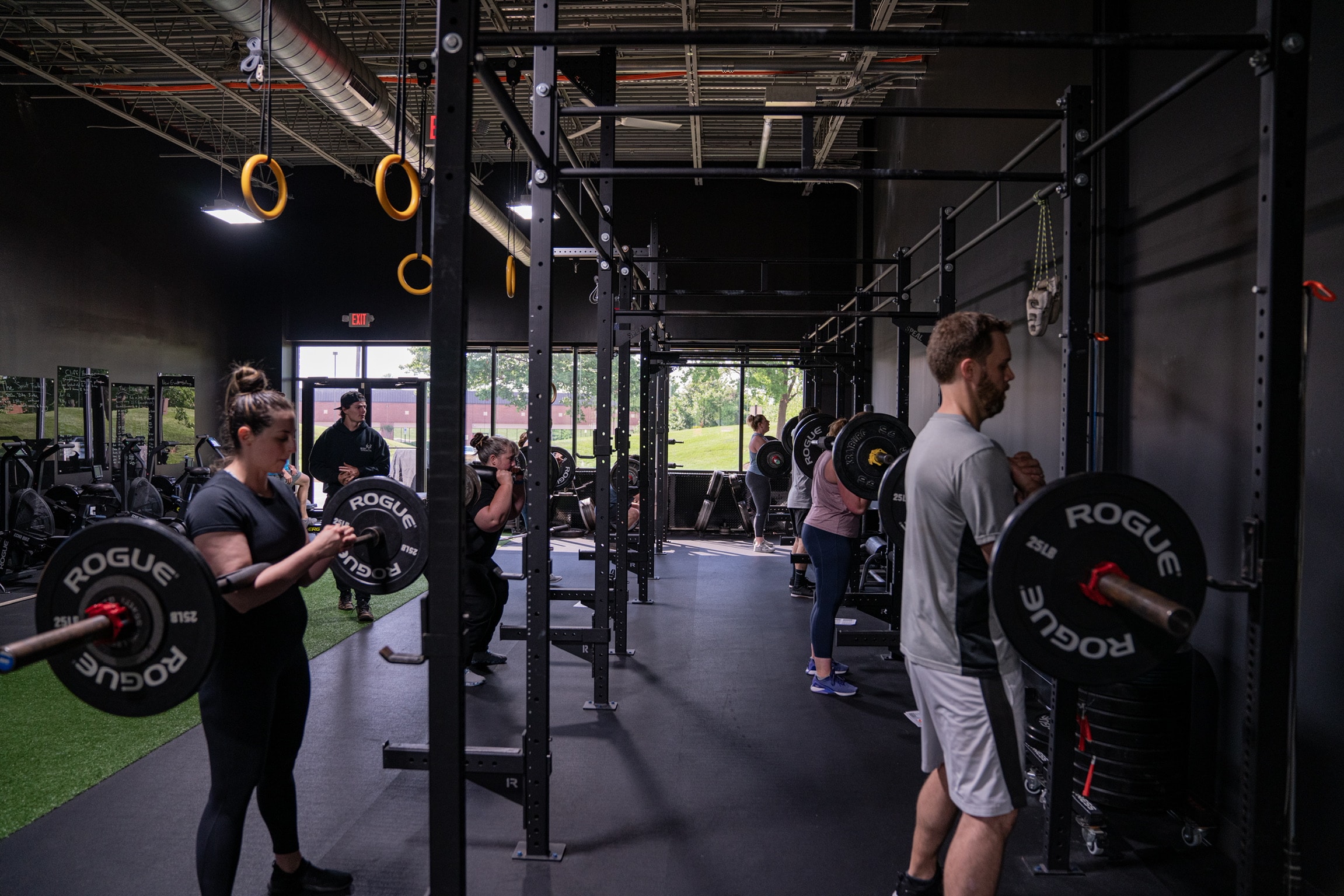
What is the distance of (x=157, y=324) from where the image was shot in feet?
32.1

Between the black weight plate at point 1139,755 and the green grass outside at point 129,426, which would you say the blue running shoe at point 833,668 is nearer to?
the black weight plate at point 1139,755

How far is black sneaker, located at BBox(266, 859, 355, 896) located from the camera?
215cm

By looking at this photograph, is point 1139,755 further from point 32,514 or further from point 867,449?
point 32,514

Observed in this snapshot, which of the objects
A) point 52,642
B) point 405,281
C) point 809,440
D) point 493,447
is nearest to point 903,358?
point 809,440

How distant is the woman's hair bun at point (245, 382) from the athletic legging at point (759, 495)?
273 inches

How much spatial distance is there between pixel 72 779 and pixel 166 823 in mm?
593

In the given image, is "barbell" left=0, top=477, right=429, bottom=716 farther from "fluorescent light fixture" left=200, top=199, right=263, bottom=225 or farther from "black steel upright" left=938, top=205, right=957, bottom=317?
"fluorescent light fixture" left=200, top=199, right=263, bottom=225

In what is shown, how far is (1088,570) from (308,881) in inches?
83.5

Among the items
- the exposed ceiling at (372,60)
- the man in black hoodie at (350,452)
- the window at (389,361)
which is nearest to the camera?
the man in black hoodie at (350,452)

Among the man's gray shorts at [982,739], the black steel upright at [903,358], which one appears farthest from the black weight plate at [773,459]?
the man's gray shorts at [982,739]

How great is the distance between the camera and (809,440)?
5.77 metres

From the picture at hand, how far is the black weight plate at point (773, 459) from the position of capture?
26.9ft

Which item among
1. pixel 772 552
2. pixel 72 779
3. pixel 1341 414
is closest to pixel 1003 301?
pixel 1341 414

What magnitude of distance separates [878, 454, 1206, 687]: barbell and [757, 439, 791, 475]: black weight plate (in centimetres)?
665
